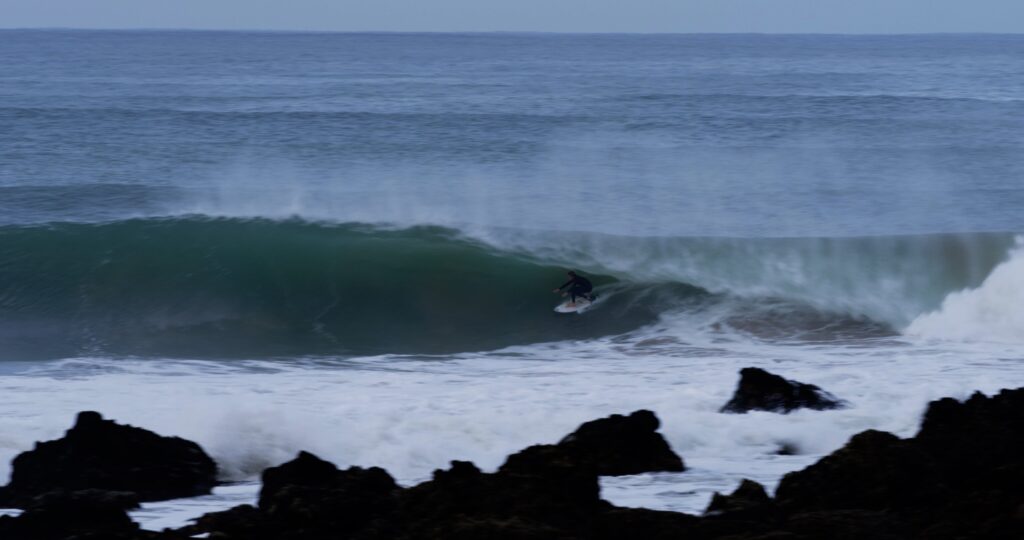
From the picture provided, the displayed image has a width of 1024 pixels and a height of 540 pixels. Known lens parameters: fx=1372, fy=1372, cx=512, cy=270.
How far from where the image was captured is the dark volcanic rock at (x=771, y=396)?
8.91m

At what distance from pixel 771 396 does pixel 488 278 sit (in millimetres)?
7894

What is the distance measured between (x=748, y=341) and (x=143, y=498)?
300 inches

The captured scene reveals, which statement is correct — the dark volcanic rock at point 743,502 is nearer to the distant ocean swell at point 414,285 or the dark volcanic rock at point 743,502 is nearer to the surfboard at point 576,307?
the distant ocean swell at point 414,285

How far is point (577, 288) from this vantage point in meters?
15.1

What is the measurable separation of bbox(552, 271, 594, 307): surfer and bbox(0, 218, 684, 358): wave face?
0.28m

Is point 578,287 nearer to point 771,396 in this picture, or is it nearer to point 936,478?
point 771,396

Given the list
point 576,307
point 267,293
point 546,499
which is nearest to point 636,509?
point 546,499

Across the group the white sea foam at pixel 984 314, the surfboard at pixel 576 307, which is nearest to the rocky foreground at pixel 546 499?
the white sea foam at pixel 984 314

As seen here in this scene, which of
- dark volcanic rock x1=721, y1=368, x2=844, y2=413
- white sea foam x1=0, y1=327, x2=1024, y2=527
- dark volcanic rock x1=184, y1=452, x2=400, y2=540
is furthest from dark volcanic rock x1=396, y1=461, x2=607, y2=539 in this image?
dark volcanic rock x1=721, y1=368, x2=844, y2=413

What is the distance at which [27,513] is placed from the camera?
19.5ft

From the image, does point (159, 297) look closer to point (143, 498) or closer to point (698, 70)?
point (143, 498)

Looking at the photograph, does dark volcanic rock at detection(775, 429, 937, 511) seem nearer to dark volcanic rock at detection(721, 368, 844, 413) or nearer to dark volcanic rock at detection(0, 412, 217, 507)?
dark volcanic rock at detection(721, 368, 844, 413)

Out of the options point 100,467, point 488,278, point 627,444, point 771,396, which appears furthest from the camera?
point 488,278

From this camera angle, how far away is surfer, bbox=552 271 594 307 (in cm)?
1503
